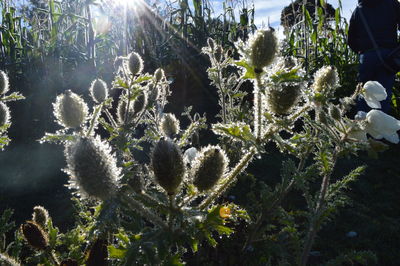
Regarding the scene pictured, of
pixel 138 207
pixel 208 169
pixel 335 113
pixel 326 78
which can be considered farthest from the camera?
pixel 326 78

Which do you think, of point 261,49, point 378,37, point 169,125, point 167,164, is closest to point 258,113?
point 261,49

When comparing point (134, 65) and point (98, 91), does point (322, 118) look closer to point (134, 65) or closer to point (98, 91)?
point (134, 65)

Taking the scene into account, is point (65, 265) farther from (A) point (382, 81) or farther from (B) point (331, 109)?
(A) point (382, 81)

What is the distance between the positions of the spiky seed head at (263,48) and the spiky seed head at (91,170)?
0.73 m

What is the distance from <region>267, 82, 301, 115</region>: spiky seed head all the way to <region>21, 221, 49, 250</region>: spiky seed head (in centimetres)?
111

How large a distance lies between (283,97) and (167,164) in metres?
0.64

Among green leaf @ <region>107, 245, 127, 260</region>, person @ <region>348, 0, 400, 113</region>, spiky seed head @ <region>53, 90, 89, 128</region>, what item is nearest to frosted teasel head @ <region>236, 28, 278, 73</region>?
spiky seed head @ <region>53, 90, 89, 128</region>

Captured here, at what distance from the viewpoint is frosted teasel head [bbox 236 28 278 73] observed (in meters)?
1.46

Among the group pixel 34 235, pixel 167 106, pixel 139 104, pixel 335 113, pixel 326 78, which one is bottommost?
pixel 167 106

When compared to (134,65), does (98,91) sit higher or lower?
lower

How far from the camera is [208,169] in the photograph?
1.33 metres

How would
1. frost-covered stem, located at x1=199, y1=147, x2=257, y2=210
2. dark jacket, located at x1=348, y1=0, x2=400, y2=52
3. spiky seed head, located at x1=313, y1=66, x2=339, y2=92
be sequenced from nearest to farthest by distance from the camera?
frost-covered stem, located at x1=199, y1=147, x2=257, y2=210 → spiky seed head, located at x1=313, y1=66, x2=339, y2=92 → dark jacket, located at x1=348, y1=0, x2=400, y2=52

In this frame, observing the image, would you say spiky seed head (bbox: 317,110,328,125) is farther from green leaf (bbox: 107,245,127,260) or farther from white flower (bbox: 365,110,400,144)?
green leaf (bbox: 107,245,127,260)

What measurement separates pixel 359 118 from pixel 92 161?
126cm
